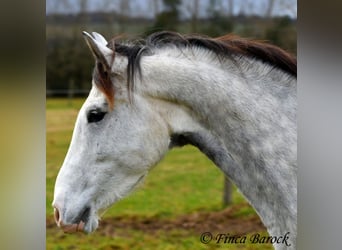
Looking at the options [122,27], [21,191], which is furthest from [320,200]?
[21,191]

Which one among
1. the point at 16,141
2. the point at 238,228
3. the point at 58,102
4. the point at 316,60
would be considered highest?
the point at 316,60

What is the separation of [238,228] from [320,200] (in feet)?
1.52

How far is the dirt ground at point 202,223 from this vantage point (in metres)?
1.82

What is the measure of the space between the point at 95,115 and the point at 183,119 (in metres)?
0.30

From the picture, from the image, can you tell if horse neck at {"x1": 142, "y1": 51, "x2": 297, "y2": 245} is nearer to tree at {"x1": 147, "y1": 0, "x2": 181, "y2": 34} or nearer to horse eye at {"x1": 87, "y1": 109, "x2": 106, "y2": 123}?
horse eye at {"x1": 87, "y1": 109, "x2": 106, "y2": 123}

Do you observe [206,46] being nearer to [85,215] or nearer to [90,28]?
[90,28]

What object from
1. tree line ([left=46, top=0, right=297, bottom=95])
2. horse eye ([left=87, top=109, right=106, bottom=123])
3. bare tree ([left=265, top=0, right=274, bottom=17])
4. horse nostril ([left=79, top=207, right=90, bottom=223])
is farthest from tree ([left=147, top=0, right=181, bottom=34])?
horse nostril ([left=79, top=207, right=90, bottom=223])

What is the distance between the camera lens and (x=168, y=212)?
1.83 meters

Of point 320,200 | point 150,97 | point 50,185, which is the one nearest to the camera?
point 150,97

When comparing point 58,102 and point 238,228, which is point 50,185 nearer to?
point 58,102

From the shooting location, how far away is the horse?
141 cm

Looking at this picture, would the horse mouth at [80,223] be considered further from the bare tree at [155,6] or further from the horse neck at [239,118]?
the bare tree at [155,6]

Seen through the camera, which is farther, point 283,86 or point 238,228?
point 238,228

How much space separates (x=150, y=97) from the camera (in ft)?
4.66
